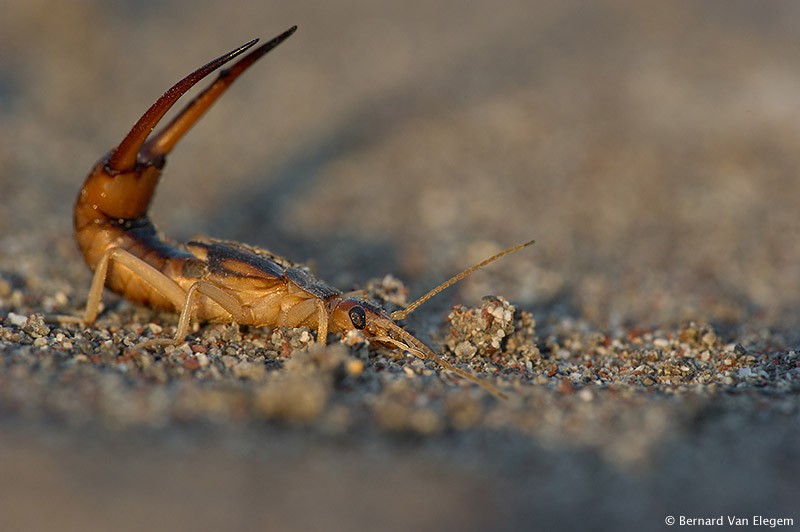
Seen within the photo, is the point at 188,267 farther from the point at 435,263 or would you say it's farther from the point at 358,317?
the point at 435,263

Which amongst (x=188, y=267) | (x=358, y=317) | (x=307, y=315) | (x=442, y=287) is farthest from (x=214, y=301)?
(x=442, y=287)

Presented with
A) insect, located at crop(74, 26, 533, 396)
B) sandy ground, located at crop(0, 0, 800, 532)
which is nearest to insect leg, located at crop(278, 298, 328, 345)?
insect, located at crop(74, 26, 533, 396)

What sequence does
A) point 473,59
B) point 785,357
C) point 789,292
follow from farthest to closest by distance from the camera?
point 473,59 < point 789,292 < point 785,357

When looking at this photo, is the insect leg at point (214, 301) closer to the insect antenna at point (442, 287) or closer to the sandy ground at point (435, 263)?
the sandy ground at point (435, 263)

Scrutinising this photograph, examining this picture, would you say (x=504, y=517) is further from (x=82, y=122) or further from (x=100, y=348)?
(x=82, y=122)

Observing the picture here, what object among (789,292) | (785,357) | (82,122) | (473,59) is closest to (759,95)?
(473,59)

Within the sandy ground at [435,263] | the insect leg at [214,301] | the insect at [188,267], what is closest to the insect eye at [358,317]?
the insect at [188,267]

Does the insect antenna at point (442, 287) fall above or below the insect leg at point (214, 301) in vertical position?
above
